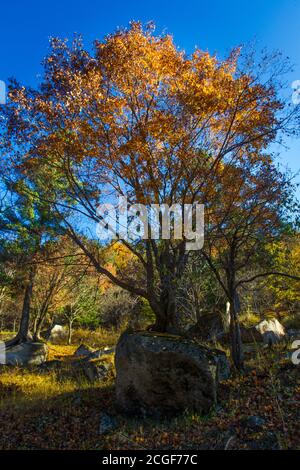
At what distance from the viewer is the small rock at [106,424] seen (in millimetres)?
6387

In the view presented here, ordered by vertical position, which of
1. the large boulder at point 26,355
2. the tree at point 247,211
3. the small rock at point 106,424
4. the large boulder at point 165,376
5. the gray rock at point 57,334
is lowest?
the gray rock at point 57,334

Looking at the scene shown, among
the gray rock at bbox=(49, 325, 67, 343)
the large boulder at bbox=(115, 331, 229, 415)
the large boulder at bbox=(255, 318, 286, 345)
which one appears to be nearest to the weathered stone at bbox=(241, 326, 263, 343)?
the large boulder at bbox=(255, 318, 286, 345)

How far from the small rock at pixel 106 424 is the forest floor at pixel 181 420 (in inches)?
3.6

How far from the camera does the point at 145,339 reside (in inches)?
281

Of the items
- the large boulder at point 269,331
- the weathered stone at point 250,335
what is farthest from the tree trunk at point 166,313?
the weathered stone at point 250,335

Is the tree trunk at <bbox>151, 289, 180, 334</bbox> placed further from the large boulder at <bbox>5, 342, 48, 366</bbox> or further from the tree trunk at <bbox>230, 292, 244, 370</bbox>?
the large boulder at <bbox>5, 342, 48, 366</bbox>

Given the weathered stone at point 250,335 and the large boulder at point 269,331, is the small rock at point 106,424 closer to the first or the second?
the large boulder at point 269,331

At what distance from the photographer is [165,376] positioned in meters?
6.78

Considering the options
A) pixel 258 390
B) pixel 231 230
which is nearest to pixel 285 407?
pixel 258 390

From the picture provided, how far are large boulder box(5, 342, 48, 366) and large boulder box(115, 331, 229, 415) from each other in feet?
29.4

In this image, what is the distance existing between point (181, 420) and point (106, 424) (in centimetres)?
146

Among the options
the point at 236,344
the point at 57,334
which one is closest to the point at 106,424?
the point at 236,344

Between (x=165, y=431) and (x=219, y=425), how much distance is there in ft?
3.12
